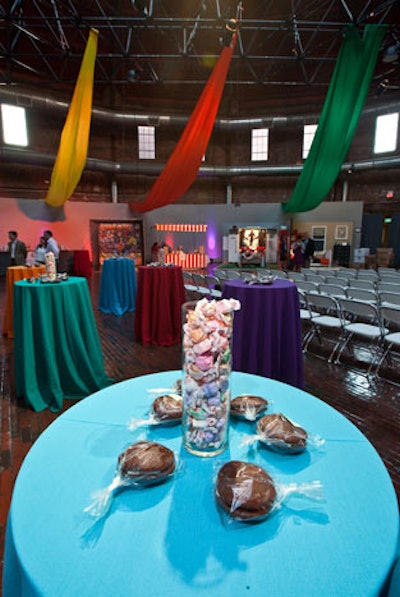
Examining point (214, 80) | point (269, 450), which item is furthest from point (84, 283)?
point (214, 80)

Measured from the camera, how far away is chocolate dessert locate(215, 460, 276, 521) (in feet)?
2.19

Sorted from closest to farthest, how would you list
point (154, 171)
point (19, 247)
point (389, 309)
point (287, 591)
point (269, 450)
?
point (287, 591) → point (269, 450) → point (389, 309) → point (19, 247) → point (154, 171)

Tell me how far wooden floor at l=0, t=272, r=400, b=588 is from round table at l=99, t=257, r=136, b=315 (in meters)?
1.60

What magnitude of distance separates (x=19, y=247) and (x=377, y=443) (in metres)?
6.31

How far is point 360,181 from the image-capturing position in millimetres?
14445

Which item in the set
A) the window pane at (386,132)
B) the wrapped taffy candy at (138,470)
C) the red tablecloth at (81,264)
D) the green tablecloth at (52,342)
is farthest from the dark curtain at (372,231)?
the wrapped taffy candy at (138,470)

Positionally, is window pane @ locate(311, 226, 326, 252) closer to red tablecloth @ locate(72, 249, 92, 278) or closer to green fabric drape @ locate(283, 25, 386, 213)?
green fabric drape @ locate(283, 25, 386, 213)

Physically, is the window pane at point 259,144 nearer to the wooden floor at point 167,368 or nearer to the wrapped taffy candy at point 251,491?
the wooden floor at point 167,368

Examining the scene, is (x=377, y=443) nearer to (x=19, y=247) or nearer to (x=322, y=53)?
(x=19, y=247)

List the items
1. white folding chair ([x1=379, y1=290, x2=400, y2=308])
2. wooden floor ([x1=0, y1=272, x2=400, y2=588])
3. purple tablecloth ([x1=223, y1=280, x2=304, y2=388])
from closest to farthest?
wooden floor ([x1=0, y1=272, x2=400, y2=588]) < purple tablecloth ([x1=223, y1=280, x2=304, y2=388]) < white folding chair ([x1=379, y1=290, x2=400, y2=308])

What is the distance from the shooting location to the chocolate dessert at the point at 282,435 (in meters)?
0.86

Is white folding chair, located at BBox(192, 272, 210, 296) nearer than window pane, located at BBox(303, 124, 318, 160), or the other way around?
white folding chair, located at BBox(192, 272, 210, 296)

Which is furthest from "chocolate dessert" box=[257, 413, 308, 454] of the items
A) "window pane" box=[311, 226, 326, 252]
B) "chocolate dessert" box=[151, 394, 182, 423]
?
"window pane" box=[311, 226, 326, 252]

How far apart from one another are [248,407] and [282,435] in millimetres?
165
